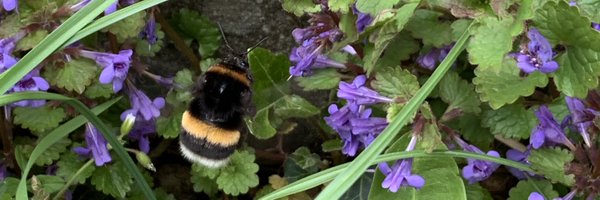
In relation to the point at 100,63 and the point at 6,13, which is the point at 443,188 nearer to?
the point at 100,63

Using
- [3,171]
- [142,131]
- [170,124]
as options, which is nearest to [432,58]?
[170,124]

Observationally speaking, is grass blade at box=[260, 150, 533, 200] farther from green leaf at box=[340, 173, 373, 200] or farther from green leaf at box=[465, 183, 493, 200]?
green leaf at box=[340, 173, 373, 200]

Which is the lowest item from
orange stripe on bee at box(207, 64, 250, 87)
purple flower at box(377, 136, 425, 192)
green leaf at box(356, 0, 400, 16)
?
purple flower at box(377, 136, 425, 192)

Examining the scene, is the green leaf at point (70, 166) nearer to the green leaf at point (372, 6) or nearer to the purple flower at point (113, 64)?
the purple flower at point (113, 64)

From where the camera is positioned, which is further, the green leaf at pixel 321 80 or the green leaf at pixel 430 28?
the green leaf at pixel 321 80

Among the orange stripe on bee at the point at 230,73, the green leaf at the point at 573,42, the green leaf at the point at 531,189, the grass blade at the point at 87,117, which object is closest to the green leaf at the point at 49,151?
the grass blade at the point at 87,117

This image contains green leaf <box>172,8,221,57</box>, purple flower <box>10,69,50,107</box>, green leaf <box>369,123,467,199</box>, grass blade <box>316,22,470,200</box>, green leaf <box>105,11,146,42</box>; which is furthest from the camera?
green leaf <box>172,8,221,57</box>

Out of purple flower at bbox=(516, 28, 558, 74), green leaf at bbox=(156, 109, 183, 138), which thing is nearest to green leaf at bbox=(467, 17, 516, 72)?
purple flower at bbox=(516, 28, 558, 74)

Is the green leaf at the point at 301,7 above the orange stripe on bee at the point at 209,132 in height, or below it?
above
